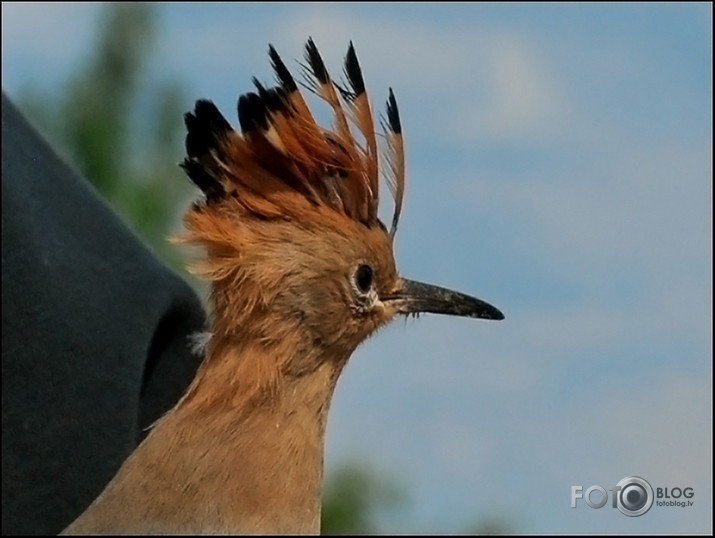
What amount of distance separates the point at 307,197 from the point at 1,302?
106cm

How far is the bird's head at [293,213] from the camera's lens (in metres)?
2.49

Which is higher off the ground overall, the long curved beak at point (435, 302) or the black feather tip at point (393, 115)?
the black feather tip at point (393, 115)

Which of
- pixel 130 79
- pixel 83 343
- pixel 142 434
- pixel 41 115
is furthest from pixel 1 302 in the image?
pixel 130 79

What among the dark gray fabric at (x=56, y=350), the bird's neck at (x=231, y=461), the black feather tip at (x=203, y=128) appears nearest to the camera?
the bird's neck at (x=231, y=461)

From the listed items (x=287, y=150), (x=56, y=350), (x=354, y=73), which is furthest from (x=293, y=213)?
(x=56, y=350)

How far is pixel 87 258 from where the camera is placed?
136 inches

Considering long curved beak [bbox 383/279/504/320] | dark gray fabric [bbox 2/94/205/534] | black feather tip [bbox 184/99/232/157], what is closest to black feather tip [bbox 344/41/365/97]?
black feather tip [bbox 184/99/232/157]

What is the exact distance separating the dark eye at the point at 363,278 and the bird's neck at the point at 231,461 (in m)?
0.18

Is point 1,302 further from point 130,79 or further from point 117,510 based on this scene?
point 130,79

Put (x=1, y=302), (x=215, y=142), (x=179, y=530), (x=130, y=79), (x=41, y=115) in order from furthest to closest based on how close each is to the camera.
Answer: (x=130, y=79) → (x=41, y=115) → (x=1, y=302) → (x=215, y=142) → (x=179, y=530)

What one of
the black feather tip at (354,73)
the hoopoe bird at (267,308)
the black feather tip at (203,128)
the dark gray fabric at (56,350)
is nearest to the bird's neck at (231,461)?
the hoopoe bird at (267,308)

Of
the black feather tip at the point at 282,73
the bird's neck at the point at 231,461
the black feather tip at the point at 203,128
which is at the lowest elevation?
the bird's neck at the point at 231,461

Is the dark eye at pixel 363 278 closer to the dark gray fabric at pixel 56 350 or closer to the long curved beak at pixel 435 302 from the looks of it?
the long curved beak at pixel 435 302

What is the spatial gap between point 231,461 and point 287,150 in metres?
0.57
